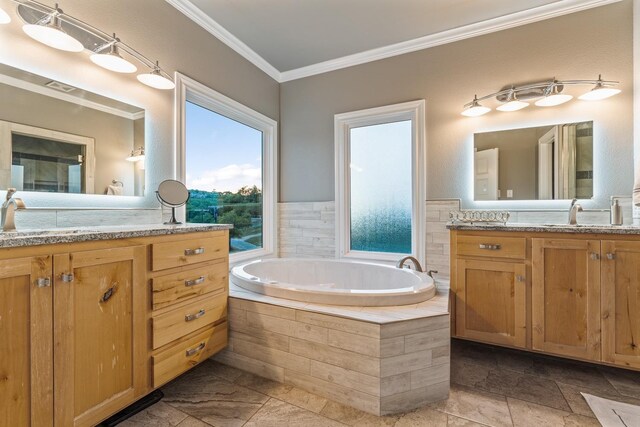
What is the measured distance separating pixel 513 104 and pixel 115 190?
9.71ft

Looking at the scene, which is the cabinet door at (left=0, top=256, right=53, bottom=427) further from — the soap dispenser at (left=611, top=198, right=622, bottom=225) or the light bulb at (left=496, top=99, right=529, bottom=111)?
the soap dispenser at (left=611, top=198, right=622, bottom=225)

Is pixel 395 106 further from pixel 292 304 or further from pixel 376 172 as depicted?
pixel 292 304

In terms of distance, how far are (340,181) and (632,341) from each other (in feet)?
7.73

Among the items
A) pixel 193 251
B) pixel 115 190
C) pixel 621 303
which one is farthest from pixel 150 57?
pixel 621 303

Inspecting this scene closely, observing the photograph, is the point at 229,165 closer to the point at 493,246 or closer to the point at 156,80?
the point at 156,80

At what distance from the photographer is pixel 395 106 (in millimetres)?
2822

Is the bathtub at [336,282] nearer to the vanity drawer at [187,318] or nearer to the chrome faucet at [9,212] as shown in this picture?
the vanity drawer at [187,318]

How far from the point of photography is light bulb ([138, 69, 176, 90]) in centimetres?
192

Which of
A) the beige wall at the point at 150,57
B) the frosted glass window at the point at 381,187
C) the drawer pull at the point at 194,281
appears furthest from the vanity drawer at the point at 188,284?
the frosted glass window at the point at 381,187

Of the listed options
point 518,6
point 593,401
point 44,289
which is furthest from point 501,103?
point 44,289

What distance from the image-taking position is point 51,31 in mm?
1451

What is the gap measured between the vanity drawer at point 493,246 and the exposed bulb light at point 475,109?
44.4 inches

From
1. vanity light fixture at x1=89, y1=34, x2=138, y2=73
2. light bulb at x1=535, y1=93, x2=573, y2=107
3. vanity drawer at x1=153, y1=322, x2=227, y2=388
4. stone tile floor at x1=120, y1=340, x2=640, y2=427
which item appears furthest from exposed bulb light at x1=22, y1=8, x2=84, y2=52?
light bulb at x1=535, y1=93, x2=573, y2=107

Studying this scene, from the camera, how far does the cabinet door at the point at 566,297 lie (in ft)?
5.72
